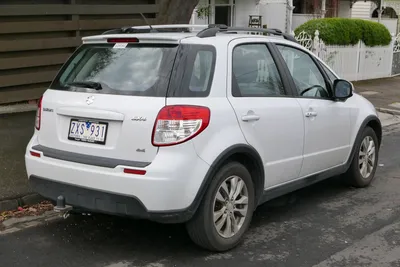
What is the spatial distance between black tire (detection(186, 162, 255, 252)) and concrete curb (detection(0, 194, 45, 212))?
2.07 metres

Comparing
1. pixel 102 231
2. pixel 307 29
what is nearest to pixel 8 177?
pixel 102 231

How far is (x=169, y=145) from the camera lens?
3.80 m

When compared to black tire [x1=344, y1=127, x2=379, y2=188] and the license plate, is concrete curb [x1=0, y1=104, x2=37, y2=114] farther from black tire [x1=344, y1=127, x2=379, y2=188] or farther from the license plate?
black tire [x1=344, y1=127, x2=379, y2=188]

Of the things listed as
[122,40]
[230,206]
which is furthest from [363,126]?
[122,40]

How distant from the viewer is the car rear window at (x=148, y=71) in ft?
13.0

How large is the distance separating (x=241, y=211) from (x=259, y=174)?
353 millimetres

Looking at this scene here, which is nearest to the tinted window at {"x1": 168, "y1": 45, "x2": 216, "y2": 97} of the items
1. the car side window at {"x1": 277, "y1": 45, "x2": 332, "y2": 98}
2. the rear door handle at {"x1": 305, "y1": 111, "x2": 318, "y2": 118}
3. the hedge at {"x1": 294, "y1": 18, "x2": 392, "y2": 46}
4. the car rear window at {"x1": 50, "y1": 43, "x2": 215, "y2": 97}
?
the car rear window at {"x1": 50, "y1": 43, "x2": 215, "y2": 97}

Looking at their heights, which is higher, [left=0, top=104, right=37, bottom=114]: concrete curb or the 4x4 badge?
the 4x4 badge

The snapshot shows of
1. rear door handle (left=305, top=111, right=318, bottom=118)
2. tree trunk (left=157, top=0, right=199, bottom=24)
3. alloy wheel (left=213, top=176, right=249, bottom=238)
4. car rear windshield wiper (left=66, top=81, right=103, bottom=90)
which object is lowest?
alloy wheel (left=213, top=176, right=249, bottom=238)

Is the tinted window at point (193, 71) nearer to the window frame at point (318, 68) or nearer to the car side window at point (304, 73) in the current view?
the window frame at point (318, 68)

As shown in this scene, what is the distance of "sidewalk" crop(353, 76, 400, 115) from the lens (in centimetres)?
1256

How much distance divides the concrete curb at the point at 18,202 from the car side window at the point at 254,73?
2.47 metres

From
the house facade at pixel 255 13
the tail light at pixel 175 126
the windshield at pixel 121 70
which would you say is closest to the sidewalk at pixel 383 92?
the house facade at pixel 255 13

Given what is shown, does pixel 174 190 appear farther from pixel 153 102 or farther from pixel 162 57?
pixel 162 57
